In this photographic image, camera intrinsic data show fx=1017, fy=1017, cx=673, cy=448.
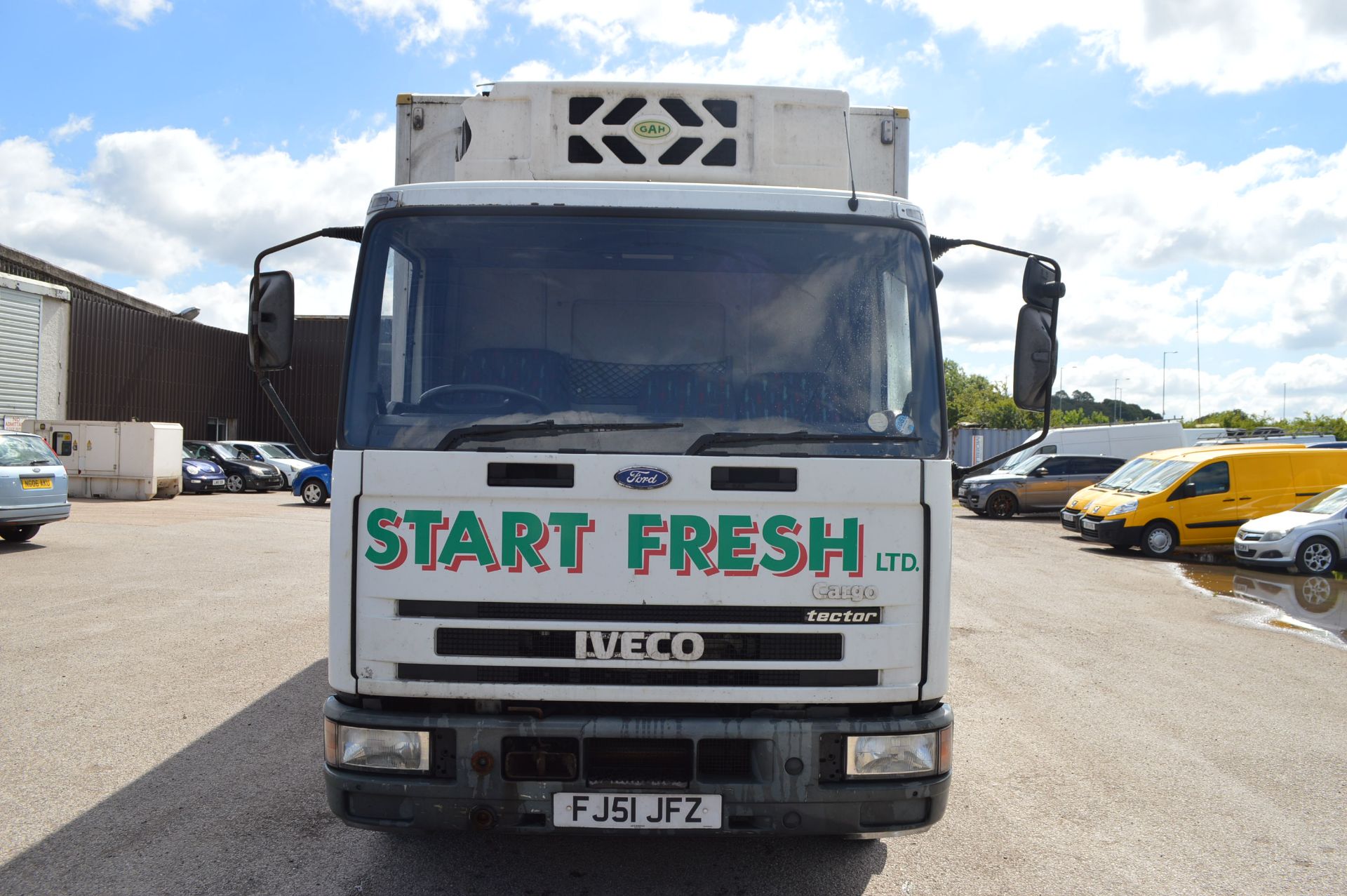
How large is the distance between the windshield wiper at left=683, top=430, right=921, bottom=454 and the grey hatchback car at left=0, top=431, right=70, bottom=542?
41.4 ft

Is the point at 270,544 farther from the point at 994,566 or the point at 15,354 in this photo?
the point at 15,354

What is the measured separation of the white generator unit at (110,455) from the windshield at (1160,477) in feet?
64.1

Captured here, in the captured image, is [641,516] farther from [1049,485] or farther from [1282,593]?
[1049,485]

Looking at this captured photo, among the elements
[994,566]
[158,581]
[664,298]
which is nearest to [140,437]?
[158,581]

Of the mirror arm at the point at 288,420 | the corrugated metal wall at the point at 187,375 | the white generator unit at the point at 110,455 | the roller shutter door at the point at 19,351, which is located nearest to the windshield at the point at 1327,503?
the mirror arm at the point at 288,420

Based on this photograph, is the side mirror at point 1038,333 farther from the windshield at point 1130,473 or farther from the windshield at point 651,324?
the windshield at point 1130,473

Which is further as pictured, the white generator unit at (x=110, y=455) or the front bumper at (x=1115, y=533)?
the white generator unit at (x=110, y=455)

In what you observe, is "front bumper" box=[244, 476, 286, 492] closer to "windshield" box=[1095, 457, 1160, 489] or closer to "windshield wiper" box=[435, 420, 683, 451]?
"windshield" box=[1095, 457, 1160, 489]

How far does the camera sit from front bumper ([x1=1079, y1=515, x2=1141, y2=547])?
1653 cm

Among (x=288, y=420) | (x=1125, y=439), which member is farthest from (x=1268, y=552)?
(x=1125, y=439)

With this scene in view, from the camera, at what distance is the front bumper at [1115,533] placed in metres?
16.5

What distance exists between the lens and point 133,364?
29062 millimetres

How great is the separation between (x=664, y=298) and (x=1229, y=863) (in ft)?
10.5

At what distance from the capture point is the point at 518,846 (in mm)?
4082
